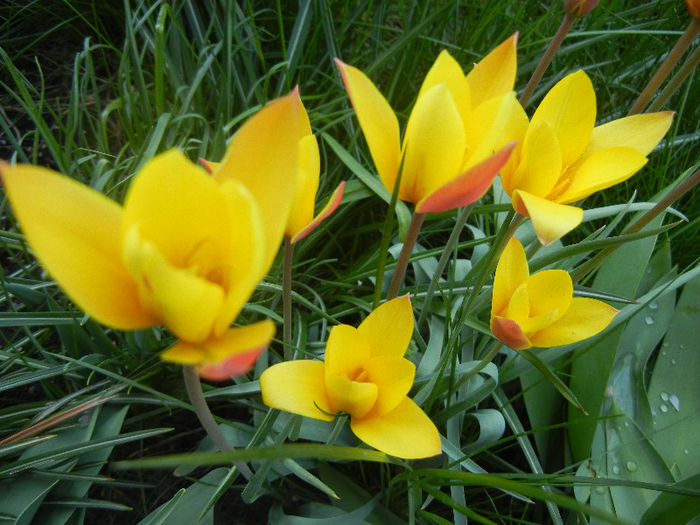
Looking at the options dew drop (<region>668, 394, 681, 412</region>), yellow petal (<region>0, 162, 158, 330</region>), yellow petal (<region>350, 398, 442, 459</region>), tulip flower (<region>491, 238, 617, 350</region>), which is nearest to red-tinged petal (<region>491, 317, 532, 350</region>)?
tulip flower (<region>491, 238, 617, 350</region>)

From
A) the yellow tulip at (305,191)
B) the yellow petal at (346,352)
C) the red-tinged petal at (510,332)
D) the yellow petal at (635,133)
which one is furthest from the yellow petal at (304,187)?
the yellow petal at (635,133)

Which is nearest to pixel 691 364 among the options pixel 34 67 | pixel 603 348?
pixel 603 348

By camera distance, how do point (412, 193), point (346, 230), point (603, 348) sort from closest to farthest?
point (412, 193), point (603, 348), point (346, 230)

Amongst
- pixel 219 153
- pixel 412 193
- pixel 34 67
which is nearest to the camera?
pixel 412 193

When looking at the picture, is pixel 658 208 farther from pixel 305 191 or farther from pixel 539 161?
pixel 305 191

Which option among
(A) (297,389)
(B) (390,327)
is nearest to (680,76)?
(B) (390,327)

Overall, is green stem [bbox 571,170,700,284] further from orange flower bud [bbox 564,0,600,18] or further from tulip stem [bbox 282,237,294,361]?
tulip stem [bbox 282,237,294,361]

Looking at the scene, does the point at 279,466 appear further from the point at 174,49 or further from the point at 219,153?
the point at 174,49

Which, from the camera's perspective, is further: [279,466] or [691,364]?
[691,364]
